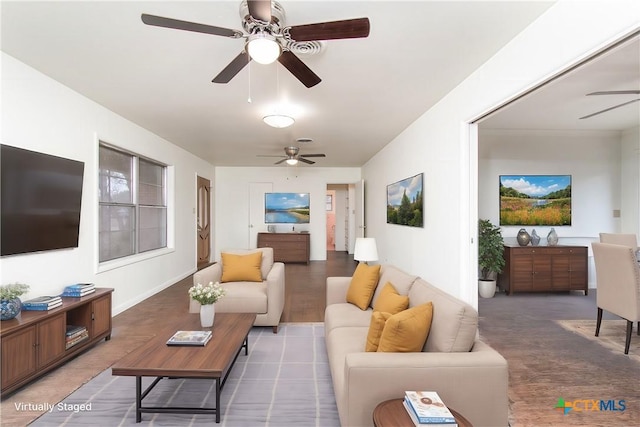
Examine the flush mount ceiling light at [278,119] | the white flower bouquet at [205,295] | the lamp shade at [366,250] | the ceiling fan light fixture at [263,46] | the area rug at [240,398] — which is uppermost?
the flush mount ceiling light at [278,119]

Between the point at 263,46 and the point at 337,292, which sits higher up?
the point at 263,46

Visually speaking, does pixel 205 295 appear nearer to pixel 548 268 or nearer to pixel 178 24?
pixel 178 24

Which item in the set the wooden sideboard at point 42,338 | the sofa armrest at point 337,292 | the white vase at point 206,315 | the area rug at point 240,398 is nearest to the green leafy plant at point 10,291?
the wooden sideboard at point 42,338

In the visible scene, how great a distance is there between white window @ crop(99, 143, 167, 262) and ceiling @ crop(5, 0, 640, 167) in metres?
0.70

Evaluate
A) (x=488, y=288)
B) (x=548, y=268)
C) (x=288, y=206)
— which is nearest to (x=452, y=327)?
(x=488, y=288)

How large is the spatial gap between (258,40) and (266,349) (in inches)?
102

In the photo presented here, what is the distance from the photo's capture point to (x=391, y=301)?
2264 millimetres

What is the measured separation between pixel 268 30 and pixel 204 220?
22.3 feet

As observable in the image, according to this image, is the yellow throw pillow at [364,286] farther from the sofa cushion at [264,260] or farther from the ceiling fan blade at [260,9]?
the ceiling fan blade at [260,9]

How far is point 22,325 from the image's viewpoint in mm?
2172

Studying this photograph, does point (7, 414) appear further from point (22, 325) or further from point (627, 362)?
point (627, 362)

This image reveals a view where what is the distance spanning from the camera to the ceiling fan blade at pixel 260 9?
1.51 meters

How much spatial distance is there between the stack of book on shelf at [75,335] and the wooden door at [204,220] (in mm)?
4731

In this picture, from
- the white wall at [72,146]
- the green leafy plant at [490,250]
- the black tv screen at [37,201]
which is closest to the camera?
the black tv screen at [37,201]
